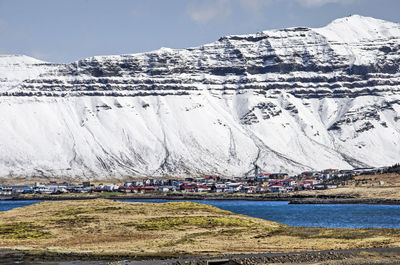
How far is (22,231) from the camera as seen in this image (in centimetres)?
7744

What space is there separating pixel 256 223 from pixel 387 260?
110 feet

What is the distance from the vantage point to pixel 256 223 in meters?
86.1

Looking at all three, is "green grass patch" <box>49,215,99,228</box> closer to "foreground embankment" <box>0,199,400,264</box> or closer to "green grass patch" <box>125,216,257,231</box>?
"foreground embankment" <box>0,199,400,264</box>

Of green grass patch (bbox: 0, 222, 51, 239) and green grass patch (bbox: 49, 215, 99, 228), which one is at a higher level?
green grass patch (bbox: 49, 215, 99, 228)

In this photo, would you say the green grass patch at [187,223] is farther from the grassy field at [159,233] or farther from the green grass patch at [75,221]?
the green grass patch at [75,221]

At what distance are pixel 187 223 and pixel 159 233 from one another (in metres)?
7.81

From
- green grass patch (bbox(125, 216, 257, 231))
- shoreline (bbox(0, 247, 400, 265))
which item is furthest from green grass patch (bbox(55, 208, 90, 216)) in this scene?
shoreline (bbox(0, 247, 400, 265))

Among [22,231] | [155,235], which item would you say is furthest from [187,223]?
[22,231]

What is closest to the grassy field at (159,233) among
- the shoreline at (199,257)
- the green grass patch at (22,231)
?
the green grass patch at (22,231)

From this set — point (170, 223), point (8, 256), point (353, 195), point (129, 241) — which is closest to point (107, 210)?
point (170, 223)

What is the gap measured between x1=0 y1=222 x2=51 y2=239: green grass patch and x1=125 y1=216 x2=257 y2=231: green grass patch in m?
9.96

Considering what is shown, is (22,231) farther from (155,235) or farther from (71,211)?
(71,211)

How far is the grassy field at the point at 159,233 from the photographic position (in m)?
63.6

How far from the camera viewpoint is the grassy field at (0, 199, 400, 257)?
6362 cm
